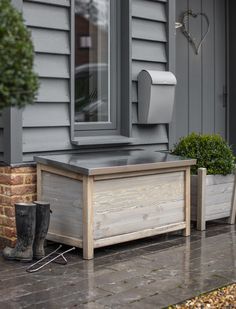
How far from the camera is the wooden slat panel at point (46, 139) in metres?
4.80

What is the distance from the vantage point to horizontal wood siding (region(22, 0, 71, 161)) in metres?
4.80

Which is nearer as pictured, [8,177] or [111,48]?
[8,177]

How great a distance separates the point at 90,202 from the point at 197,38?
3.24 meters

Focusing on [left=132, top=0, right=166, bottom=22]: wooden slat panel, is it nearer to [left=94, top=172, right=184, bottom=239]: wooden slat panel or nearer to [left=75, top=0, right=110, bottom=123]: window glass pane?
[left=75, top=0, right=110, bottom=123]: window glass pane

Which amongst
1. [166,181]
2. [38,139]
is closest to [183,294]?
[166,181]

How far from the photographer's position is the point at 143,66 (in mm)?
5633

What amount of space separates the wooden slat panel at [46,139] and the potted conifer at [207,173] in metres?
1.17

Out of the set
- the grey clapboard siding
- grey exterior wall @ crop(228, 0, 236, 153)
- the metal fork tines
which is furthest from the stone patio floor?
grey exterior wall @ crop(228, 0, 236, 153)

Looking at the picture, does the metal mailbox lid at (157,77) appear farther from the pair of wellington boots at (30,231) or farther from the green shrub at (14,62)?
the green shrub at (14,62)

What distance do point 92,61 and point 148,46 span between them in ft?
2.07

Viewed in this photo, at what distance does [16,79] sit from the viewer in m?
2.40

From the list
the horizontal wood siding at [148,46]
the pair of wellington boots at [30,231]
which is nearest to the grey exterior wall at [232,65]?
the horizontal wood siding at [148,46]

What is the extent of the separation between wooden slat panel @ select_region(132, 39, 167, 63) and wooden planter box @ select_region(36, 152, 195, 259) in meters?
1.02

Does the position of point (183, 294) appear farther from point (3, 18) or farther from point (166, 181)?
point (3, 18)
